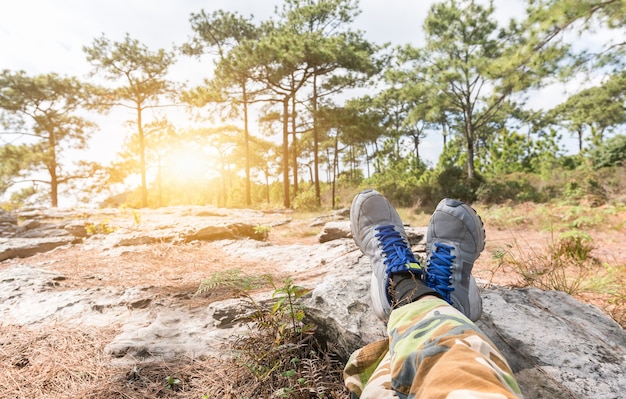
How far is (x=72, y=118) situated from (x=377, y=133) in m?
17.7

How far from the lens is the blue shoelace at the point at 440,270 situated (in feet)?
4.65

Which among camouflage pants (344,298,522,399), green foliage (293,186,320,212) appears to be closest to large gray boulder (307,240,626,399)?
camouflage pants (344,298,522,399)

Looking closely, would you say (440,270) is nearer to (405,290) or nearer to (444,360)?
(405,290)

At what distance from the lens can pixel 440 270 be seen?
1.54 meters

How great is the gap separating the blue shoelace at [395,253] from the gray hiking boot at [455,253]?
0.11 m

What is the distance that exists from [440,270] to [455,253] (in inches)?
6.7

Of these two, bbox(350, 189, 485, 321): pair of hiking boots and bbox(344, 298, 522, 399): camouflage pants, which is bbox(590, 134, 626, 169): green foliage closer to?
bbox(350, 189, 485, 321): pair of hiking boots

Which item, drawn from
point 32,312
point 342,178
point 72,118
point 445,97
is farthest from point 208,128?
point 32,312

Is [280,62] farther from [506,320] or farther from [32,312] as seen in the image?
[506,320]

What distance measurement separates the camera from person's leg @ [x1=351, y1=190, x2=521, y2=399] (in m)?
0.67

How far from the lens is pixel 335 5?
1334 centimetres

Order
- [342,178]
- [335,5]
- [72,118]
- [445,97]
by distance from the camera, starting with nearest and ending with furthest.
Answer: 1. [335,5]
2. [445,97]
3. [72,118]
4. [342,178]

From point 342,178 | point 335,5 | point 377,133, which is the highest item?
point 335,5

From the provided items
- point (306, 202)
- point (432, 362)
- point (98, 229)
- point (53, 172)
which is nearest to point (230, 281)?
point (432, 362)
